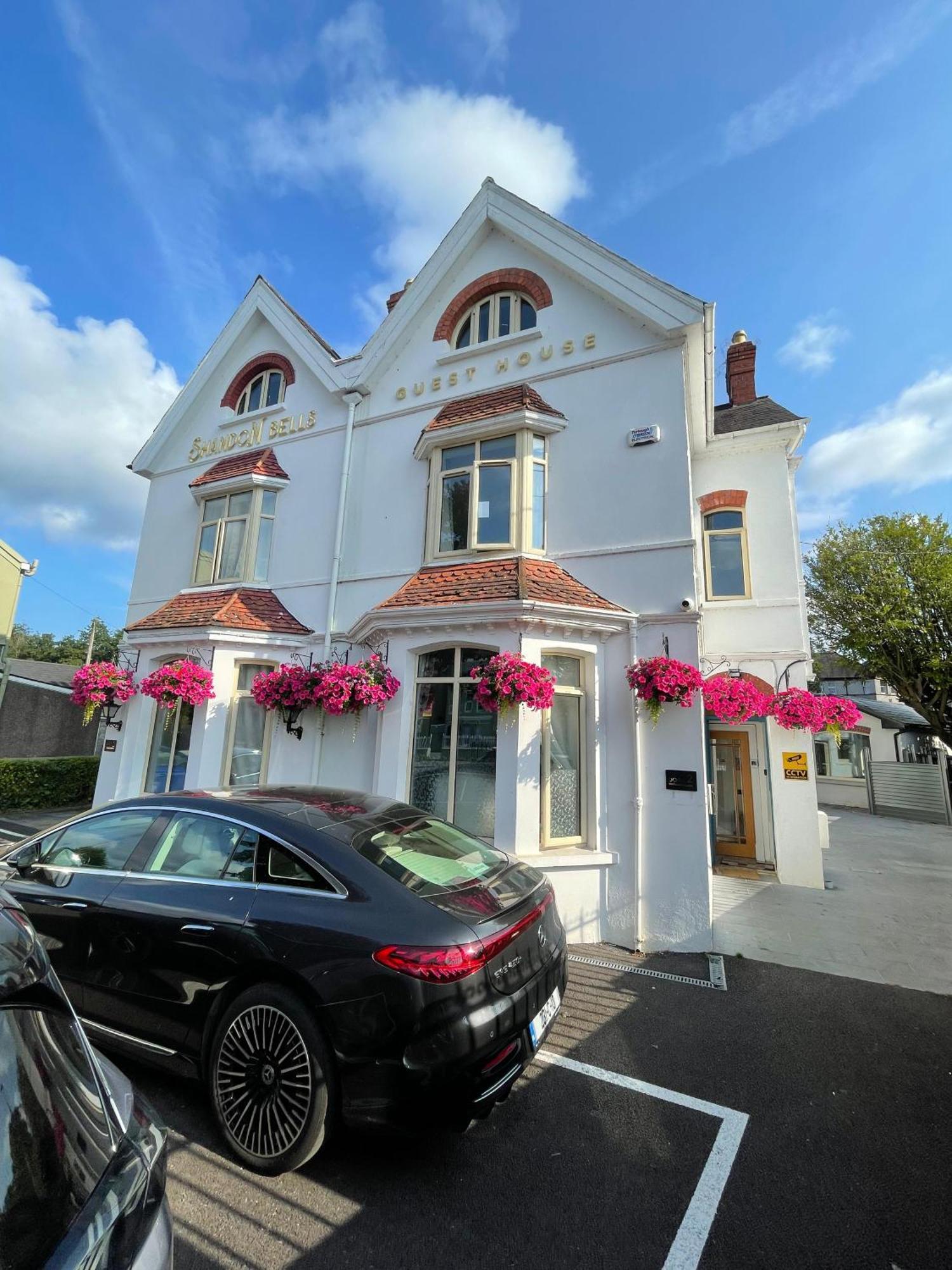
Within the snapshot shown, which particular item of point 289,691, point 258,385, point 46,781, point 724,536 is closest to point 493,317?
point 258,385

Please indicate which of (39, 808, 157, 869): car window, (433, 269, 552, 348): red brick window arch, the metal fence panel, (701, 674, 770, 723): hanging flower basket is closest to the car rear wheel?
(39, 808, 157, 869): car window

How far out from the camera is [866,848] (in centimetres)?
1248

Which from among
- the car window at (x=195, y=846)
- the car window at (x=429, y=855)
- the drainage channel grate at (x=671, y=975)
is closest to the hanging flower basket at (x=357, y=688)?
the car window at (x=429, y=855)

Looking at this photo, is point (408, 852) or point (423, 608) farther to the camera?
point (423, 608)

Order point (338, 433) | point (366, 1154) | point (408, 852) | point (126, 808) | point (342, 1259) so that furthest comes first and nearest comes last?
point (338, 433) < point (126, 808) < point (408, 852) < point (366, 1154) < point (342, 1259)

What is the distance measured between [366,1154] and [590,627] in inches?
207

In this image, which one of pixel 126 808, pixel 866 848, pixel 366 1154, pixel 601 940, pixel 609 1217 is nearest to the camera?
pixel 609 1217

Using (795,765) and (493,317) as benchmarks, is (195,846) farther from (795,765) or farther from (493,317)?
(795,765)

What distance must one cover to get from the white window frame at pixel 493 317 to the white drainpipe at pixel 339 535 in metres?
2.01

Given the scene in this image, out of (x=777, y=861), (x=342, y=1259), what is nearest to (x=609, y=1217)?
(x=342, y=1259)

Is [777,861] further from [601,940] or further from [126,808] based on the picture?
[126,808]

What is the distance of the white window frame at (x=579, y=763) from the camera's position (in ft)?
21.6

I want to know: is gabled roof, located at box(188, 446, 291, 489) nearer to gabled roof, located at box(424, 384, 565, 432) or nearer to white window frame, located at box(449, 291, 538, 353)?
gabled roof, located at box(424, 384, 565, 432)

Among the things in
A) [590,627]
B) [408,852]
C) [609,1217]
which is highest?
[590,627]
